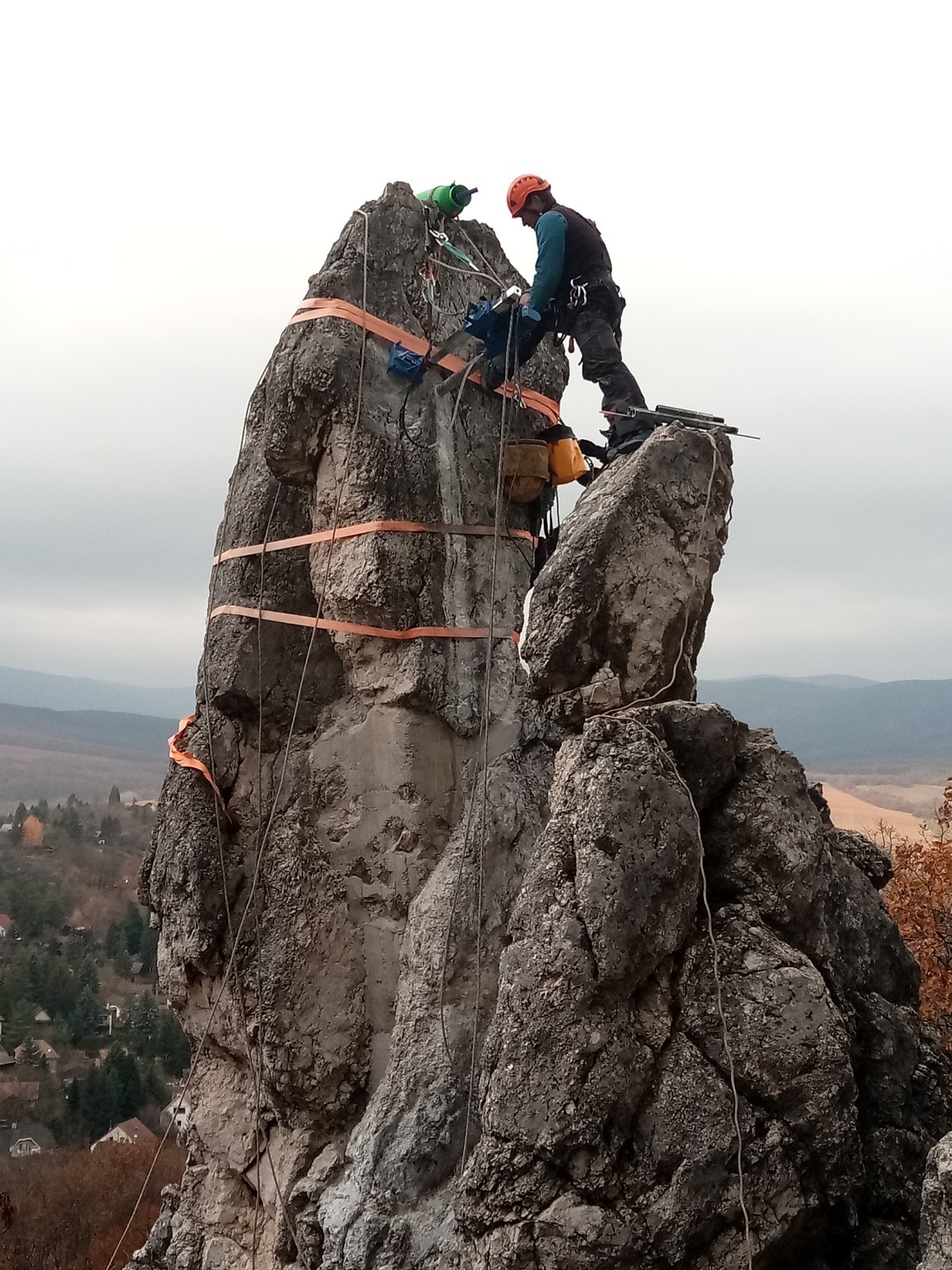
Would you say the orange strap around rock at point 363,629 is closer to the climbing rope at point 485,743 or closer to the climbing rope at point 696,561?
the climbing rope at point 485,743

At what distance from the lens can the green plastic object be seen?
8656 mm

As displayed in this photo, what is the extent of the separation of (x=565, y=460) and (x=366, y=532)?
4.88ft

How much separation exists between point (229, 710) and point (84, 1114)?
36.1 m

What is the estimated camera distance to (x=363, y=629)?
787cm

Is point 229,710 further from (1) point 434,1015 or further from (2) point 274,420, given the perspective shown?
(1) point 434,1015

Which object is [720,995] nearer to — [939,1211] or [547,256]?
[939,1211]

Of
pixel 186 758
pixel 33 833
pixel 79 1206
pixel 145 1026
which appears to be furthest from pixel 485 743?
pixel 33 833

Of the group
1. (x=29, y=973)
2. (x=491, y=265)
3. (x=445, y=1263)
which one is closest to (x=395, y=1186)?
(x=445, y=1263)

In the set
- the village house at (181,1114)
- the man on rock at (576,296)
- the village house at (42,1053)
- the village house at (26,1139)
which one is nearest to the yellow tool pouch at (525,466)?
the man on rock at (576,296)

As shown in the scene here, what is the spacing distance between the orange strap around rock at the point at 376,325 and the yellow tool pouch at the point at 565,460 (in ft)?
1.59

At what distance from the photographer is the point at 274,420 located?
323 inches

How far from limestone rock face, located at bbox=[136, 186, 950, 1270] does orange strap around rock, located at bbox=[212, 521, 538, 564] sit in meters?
0.06

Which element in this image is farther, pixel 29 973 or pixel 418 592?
pixel 29 973

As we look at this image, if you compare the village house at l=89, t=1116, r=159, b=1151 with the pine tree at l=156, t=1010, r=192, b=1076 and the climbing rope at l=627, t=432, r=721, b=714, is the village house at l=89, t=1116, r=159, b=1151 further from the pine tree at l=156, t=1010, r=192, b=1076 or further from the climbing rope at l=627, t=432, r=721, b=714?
the climbing rope at l=627, t=432, r=721, b=714
